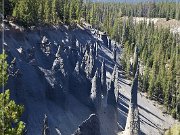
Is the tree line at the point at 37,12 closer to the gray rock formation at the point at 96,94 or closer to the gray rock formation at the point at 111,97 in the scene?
the gray rock formation at the point at 96,94

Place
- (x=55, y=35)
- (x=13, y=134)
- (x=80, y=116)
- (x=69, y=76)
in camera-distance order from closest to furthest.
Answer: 1. (x=13, y=134)
2. (x=80, y=116)
3. (x=69, y=76)
4. (x=55, y=35)

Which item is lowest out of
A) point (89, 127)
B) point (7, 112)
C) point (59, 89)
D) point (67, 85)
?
point (89, 127)

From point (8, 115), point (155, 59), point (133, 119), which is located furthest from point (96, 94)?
point (155, 59)

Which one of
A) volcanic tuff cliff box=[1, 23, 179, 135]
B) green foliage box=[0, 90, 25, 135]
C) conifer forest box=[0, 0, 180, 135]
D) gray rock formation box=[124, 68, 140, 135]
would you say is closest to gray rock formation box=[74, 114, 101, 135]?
conifer forest box=[0, 0, 180, 135]

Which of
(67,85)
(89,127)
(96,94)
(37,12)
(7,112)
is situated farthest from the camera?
(37,12)

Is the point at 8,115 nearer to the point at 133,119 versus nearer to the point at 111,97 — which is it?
the point at 133,119

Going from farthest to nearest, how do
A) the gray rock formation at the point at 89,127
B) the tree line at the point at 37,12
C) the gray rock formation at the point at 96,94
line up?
1. the tree line at the point at 37,12
2. the gray rock formation at the point at 96,94
3. the gray rock formation at the point at 89,127

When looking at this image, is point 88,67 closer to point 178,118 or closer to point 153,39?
point 178,118

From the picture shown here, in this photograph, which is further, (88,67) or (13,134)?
(88,67)

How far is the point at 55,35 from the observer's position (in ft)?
286

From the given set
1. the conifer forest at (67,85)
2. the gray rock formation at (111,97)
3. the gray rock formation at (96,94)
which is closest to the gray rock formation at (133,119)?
the conifer forest at (67,85)

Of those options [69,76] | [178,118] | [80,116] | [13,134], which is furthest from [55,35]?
[13,134]

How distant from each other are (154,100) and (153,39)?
56.2m

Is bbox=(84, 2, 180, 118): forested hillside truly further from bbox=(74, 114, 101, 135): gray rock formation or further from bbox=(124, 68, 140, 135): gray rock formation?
bbox=(74, 114, 101, 135): gray rock formation
